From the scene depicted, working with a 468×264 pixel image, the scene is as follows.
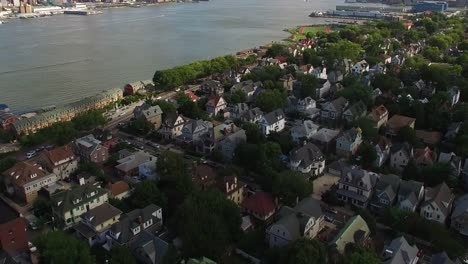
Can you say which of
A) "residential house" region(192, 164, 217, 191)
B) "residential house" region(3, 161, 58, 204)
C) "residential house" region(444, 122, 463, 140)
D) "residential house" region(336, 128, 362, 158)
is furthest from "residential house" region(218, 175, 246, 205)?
"residential house" region(444, 122, 463, 140)

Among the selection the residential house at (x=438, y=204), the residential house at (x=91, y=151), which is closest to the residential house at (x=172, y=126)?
the residential house at (x=91, y=151)

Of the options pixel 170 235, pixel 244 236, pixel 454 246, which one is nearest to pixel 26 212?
pixel 170 235

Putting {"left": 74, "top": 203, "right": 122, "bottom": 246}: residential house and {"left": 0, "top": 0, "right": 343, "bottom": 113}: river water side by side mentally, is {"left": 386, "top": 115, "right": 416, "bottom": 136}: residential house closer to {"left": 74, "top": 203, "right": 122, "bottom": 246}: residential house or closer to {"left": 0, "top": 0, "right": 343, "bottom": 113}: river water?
{"left": 74, "top": 203, "right": 122, "bottom": 246}: residential house

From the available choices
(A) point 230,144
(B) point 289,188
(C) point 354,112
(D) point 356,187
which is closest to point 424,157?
(D) point 356,187

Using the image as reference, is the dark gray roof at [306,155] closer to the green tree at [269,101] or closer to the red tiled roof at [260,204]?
the red tiled roof at [260,204]

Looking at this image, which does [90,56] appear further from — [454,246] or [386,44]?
[454,246]

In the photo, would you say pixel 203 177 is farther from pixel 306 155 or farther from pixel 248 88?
pixel 248 88

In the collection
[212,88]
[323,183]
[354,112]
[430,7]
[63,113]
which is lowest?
[323,183]
